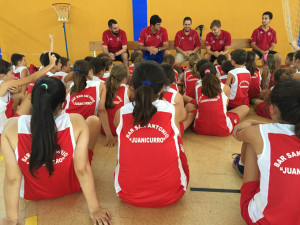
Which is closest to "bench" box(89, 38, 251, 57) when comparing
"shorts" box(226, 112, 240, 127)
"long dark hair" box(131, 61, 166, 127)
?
"shorts" box(226, 112, 240, 127)

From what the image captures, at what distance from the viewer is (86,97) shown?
238 centimetres

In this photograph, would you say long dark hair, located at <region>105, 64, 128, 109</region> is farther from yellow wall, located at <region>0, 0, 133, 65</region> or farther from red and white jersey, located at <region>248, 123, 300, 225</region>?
yellow wall, located at <region>0, 0, 133, 65</region>

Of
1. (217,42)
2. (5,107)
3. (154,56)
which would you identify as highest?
(217,42)

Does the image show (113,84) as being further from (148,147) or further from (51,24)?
(51,24)

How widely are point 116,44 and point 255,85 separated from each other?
303 cm

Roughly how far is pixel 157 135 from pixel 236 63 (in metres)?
2.24

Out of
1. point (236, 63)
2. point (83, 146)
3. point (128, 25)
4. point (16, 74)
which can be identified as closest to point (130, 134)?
point (83, 146)

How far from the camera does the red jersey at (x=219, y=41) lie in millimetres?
5048

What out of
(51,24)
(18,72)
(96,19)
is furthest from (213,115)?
(51,24)

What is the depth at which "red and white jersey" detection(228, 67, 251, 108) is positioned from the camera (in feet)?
9.93

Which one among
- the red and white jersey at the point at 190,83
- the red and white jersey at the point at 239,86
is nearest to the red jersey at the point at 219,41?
the red and white jersey at the point at 190,83

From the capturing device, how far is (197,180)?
1.87 metres

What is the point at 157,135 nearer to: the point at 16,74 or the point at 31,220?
the point at 31,220

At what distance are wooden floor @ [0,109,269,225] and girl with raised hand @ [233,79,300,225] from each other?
0.41m
